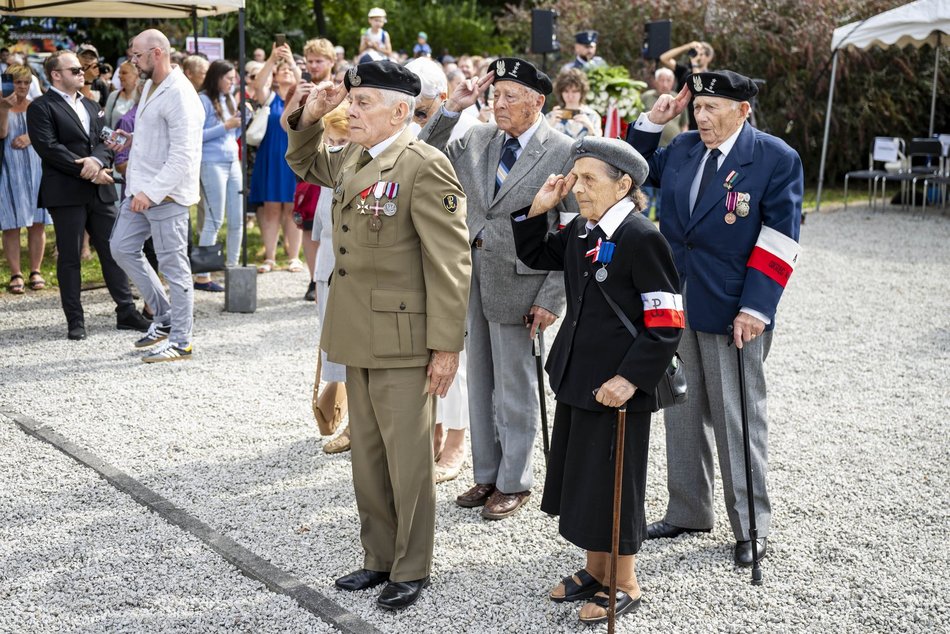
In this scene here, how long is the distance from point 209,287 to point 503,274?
548 centimetres

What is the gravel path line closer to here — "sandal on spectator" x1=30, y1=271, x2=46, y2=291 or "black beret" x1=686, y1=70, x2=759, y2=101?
"black beret" x1=686, y1=70, x2=759, y2=101

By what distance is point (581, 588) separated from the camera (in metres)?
3.85

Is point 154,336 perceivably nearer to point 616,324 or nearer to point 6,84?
point 6,84

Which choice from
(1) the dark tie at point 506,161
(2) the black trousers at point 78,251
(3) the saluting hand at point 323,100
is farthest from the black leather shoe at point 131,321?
(3) the saluting hand at point 323,100

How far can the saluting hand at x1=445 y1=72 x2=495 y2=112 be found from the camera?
431 cm

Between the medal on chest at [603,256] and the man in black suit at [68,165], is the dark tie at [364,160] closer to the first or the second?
the medal on chest at [603,256]

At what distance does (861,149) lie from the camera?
20094mm

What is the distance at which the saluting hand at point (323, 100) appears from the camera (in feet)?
12.6

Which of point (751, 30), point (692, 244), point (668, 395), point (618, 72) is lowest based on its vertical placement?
point (668, 395)

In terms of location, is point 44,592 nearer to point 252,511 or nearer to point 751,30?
point 252,511

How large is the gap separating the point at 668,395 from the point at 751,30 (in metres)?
17.9

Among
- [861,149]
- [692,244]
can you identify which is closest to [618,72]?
[692,244]

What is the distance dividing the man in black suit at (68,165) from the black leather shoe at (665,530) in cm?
486

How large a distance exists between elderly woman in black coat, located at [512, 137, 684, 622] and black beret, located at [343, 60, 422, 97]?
25.2 inches
